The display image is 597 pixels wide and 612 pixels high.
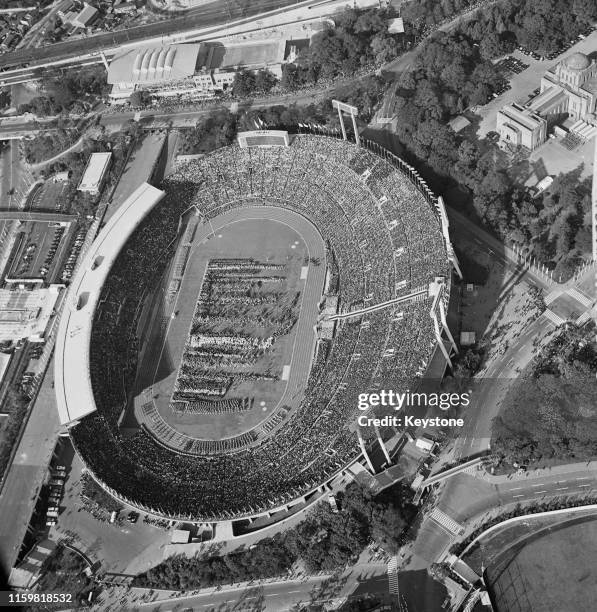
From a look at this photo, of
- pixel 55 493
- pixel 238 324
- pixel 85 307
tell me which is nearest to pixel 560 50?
pixel 238 324

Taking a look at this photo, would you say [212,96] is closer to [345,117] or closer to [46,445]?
[345,117]

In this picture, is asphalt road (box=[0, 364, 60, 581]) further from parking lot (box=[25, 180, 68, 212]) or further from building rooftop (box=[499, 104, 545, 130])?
building rooftop (box=[499, 104, 545, 130])

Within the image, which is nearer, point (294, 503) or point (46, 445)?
point (294, 503)

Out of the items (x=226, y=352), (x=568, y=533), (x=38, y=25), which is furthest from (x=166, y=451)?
(x=38, y=25)

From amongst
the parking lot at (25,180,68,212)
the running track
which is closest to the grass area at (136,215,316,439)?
the running track

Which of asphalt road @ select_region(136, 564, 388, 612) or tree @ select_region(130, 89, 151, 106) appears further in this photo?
tree @ select_region(130, 89, 151, 106)

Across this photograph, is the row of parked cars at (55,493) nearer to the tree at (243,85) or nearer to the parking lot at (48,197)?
the parking lot at (48,197)
